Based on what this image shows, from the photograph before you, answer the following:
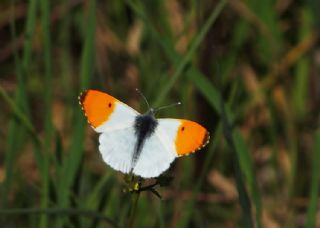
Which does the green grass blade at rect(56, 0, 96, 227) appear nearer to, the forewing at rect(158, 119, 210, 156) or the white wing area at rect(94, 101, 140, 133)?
the white wing area at rect(94, 101, 140, 133)

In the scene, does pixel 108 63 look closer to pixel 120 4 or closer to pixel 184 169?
pixel 120 4

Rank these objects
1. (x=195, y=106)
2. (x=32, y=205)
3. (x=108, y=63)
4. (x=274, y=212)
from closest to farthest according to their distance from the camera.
A: (x=32, y=205), (x=274, y=212), (x=195, y=106), (x=108, y=63)

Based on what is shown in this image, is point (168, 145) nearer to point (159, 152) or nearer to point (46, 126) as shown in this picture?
point (159, 152)

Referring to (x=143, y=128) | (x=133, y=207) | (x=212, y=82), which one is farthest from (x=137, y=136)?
(x=212, y=82)

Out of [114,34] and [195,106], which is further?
[114,34]

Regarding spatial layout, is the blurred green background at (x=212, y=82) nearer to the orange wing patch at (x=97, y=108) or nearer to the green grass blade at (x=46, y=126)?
the green grass blade at (x=46, y=126)

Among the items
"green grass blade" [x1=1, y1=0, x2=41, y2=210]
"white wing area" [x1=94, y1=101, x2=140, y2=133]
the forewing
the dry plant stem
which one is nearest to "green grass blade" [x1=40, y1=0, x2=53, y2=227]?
"green grass blade" [x1=1, y1=0, x2=41, y2=210]

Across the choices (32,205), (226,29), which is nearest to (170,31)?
(226,29)
